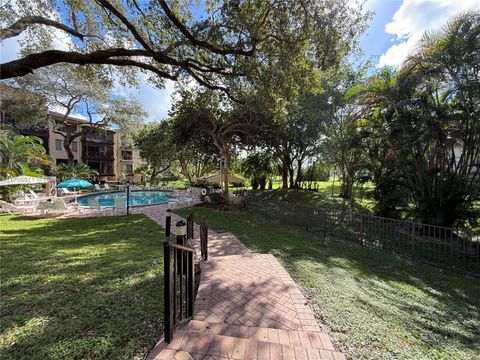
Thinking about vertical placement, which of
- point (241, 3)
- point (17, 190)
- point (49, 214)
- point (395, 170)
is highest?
point (241, 3)

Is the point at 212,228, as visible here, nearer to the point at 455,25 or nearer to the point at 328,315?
the point at 328,315

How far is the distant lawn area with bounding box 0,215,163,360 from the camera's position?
2.22 meters

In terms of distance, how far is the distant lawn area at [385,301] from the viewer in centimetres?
248

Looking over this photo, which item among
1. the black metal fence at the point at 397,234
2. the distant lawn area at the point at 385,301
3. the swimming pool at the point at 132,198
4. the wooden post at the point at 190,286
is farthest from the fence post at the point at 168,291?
the swimming pool at the point at 132,198

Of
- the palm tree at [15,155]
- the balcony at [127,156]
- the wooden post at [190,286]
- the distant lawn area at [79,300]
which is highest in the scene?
the balcony at [127,156]

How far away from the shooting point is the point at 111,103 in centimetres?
2561

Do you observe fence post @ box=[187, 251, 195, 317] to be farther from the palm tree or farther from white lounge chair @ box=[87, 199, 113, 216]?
the palm tree

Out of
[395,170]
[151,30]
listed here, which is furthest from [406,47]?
[151,30]

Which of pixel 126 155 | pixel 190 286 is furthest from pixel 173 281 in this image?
pixel 126 155

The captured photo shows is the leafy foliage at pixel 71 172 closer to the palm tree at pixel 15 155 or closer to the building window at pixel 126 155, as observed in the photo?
the palm tree at pixel 15 155

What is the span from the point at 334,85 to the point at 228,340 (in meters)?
16.7

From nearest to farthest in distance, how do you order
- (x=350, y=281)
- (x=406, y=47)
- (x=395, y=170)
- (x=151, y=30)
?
(x=350, y=281), (x=406, y=47), (x=151, y=30), (x=395, y=170)

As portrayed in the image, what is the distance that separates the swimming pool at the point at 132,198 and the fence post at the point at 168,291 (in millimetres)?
15767

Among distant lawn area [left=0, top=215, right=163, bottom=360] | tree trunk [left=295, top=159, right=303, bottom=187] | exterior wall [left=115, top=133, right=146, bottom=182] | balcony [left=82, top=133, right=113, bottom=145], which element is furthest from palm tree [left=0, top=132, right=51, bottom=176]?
tree trunk [left=295, top=159, right=303, bottom=187]
